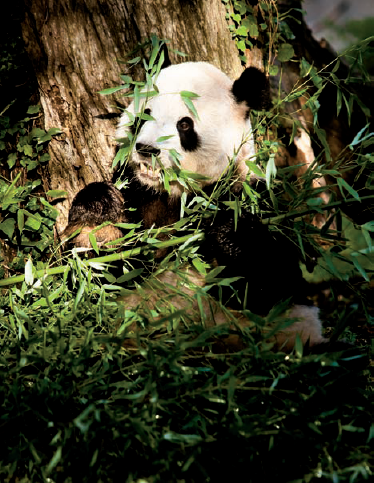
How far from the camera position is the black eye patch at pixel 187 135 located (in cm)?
247

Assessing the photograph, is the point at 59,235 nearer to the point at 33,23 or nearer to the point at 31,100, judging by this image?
the point at 31,100

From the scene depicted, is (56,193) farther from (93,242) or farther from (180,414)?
(180,414)

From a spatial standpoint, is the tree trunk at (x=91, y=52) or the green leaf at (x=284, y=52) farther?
the green leaf at (x=284, y=52)

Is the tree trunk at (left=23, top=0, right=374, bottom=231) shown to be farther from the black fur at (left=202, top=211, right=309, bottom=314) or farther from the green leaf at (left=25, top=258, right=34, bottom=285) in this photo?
the black fur at (left=202, top=211, right=309, bottom=314)

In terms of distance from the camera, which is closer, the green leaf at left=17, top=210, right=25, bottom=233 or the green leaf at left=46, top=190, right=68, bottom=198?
the green leaf at left=17, top=210, right=25, bottom=233

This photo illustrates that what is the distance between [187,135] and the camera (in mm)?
2490

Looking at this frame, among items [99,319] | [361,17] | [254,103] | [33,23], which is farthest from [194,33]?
[361,17]

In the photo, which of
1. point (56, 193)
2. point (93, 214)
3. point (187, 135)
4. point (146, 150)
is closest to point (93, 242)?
point (93, 214)

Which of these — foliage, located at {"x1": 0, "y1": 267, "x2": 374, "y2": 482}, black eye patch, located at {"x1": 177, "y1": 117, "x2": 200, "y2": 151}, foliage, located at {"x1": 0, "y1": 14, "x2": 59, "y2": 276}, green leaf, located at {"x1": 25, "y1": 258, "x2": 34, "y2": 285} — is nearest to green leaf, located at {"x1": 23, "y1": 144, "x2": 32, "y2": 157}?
foliage, located at {"x1": 0, "y1": 14, "x2": 59, "y2": 276}

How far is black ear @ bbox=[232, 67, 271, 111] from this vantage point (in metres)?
2.56

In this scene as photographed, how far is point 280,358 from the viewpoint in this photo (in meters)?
1.75

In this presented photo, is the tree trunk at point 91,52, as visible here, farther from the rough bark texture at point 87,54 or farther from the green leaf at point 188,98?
the green leaf at point 188,98

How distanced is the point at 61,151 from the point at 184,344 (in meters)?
1.52

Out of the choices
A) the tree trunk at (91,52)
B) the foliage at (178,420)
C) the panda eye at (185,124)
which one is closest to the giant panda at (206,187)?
the panda eye at (185,124)
